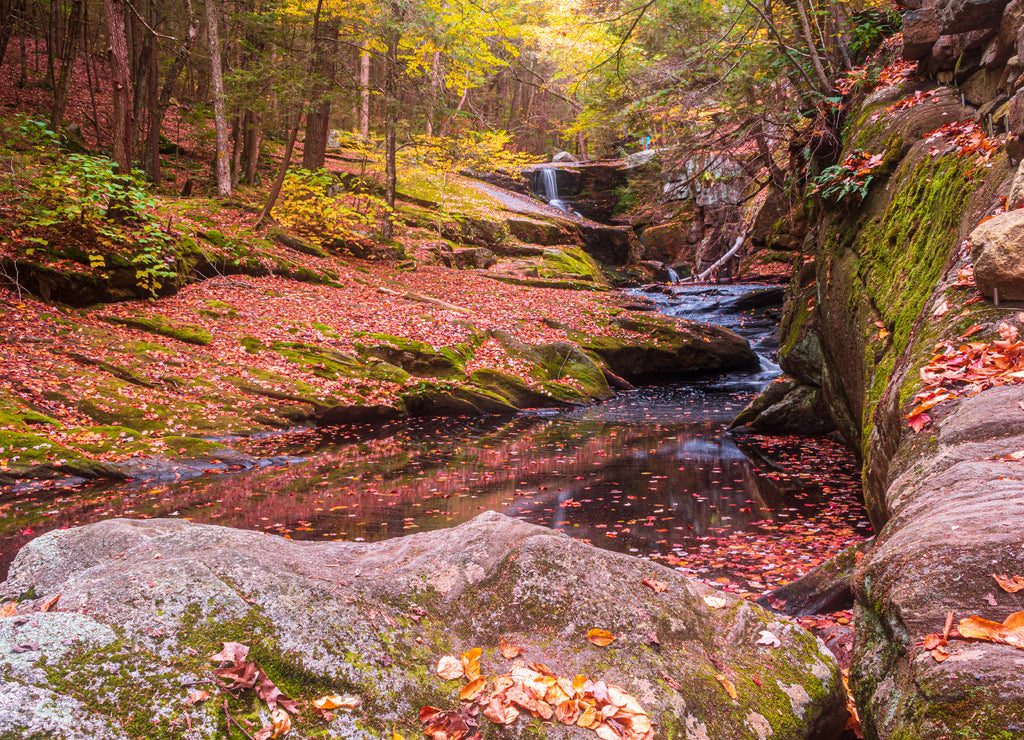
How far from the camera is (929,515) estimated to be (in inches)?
97.6

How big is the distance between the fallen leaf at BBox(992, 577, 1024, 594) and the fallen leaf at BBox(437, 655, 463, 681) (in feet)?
6.05

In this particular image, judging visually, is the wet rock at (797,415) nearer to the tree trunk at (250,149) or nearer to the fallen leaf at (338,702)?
the fallen leaf at (338,702)

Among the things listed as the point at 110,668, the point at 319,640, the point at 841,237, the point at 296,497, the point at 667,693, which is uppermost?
the point at 841,237

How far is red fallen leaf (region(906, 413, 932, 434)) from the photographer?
3.33m

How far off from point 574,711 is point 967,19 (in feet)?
24.3

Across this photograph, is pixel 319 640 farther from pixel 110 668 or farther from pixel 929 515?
pixel 929 515

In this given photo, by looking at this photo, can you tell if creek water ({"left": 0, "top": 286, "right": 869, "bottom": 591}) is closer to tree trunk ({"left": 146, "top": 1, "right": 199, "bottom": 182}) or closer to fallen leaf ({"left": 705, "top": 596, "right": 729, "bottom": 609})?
fallen leaf ({"left": 705, "top": 596, "right": 729, "bottom": 609})

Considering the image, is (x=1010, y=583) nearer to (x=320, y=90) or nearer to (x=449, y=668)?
(x=449, y=668)

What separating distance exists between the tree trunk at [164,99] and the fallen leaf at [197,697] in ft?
56.5

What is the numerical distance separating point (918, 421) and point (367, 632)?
10.4 feet

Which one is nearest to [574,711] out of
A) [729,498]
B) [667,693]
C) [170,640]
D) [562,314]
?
[667,693]

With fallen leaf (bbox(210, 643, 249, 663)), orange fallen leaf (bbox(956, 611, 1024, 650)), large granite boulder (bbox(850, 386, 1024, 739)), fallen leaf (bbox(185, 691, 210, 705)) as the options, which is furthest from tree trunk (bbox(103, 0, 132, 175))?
orange fallen leaf (bbox(956, 611, 1024, 650))

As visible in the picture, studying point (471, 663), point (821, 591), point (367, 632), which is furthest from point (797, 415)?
point (367, 632)

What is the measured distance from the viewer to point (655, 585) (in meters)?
2.71
